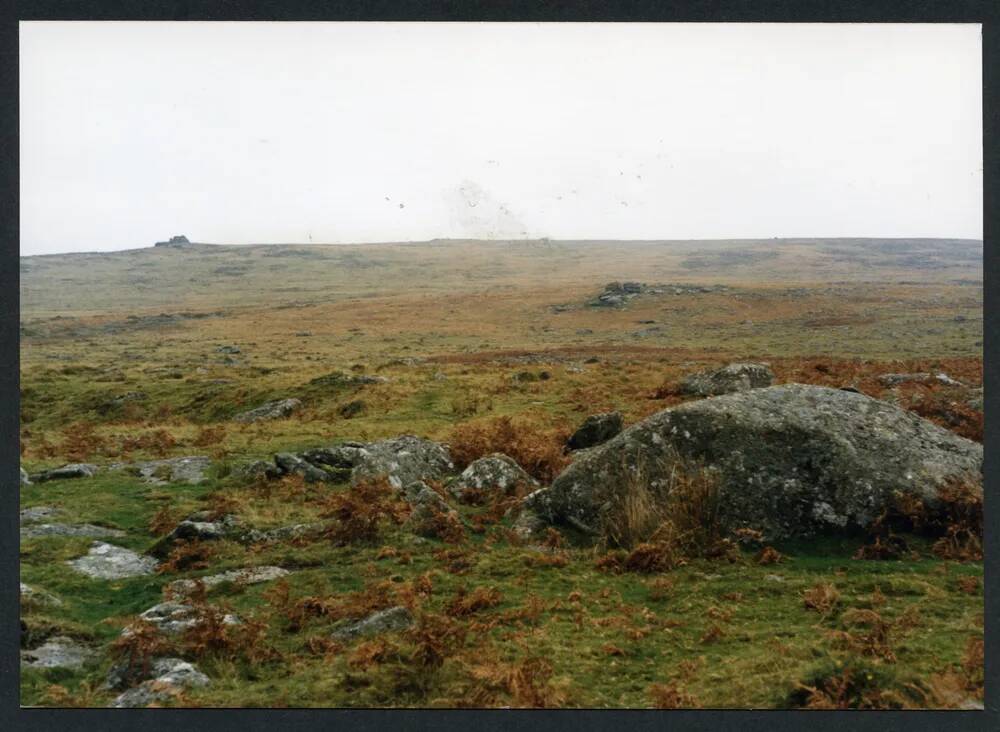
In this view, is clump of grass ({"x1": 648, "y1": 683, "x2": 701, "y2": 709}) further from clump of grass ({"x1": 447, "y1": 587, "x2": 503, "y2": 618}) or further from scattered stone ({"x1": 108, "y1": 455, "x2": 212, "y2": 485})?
scattered stone ({"x1": 108, "y1": 455, "x2": 212, "y2": 485})

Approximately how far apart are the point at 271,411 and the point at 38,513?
9.07 m

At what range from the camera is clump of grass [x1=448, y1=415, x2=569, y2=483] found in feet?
37.8

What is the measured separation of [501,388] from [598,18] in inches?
531

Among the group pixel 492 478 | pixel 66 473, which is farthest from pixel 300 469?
pixel 66 473

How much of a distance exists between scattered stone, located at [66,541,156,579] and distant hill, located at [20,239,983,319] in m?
53.5

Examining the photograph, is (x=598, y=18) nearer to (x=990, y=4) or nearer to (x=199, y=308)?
(x=990, y=4)

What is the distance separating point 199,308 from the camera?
67.0 m

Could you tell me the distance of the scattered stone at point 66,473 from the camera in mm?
12180

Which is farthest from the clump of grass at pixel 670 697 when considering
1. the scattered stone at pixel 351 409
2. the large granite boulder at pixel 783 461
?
the scattered stone at pixel 351 409

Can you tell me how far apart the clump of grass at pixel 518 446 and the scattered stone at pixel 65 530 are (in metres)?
5.37

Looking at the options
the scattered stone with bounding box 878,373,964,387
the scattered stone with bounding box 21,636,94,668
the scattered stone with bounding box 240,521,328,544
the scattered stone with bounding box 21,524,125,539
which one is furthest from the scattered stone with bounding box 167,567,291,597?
the scattered stone with bounding box 878,373,964,387

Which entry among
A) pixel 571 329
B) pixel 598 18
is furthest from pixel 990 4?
pixel 571 329

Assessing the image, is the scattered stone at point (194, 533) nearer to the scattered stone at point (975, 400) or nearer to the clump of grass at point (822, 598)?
the clump of grass at point (822, 598)

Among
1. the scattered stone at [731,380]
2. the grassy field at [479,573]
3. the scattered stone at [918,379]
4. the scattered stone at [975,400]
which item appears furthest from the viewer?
the scattered stone at [731,380]
